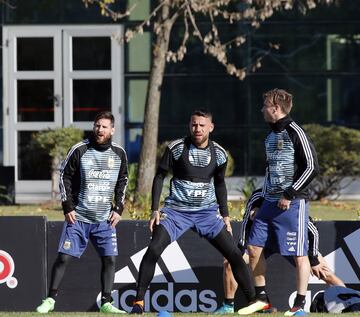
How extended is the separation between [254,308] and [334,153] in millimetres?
9778

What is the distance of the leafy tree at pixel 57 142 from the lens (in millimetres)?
20203

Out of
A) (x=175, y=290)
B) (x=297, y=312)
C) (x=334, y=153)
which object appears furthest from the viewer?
(x=334, y=153)

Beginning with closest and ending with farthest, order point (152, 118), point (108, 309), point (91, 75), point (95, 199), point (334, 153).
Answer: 1. point (108, 309)
2. point (95, 199)
3. point (152, 118)
4. point (334, 153)
5. point (91, 75)

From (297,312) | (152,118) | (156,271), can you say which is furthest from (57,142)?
(297,312)

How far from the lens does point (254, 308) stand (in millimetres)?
10273

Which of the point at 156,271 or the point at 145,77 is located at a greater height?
the point at 145,77

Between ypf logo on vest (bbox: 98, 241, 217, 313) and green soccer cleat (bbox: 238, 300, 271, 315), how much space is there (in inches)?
46.6

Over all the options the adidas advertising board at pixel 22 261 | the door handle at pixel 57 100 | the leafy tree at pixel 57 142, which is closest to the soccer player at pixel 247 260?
the adidas advertising board at pixel 22 261

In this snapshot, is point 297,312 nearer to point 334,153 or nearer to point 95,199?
point 95,199

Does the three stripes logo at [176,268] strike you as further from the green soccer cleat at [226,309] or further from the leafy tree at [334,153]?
the leafy tree at [334,153]

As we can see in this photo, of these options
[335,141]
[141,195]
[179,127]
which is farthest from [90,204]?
[179,127]

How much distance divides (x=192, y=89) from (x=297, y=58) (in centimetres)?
204

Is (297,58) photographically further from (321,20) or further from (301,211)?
(301,211)

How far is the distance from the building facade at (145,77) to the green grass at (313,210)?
194 cm
